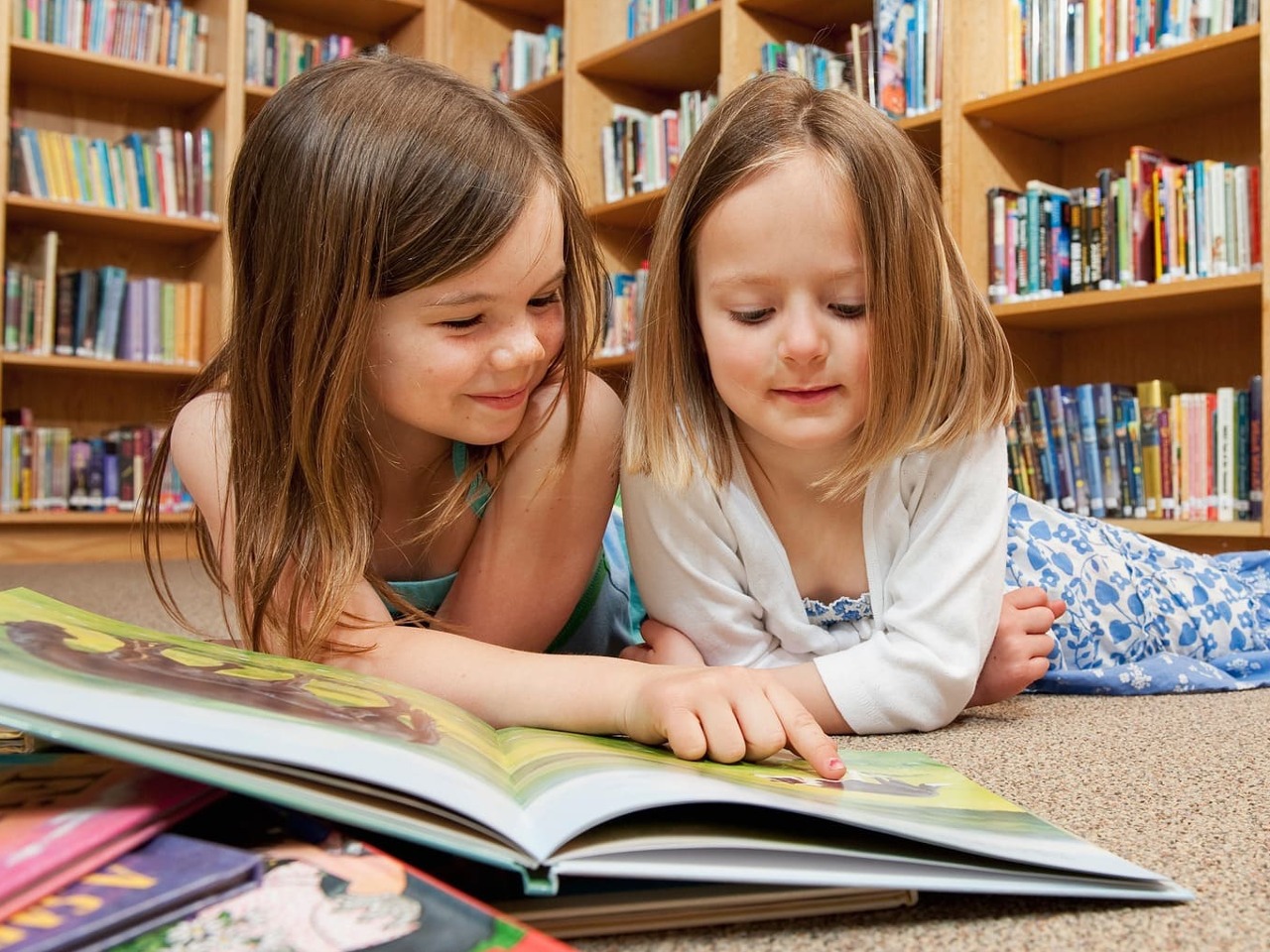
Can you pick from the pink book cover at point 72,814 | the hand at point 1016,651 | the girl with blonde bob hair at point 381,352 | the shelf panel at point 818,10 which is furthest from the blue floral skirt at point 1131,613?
the shelf panel at point 818,10

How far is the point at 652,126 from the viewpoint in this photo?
9.45 ft

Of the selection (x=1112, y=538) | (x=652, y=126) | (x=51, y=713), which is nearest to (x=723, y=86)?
(x=652, y=126)

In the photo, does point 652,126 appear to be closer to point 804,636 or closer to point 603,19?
point 603,19

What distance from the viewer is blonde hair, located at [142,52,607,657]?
0.79 metres

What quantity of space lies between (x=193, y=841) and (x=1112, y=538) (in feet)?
3.68

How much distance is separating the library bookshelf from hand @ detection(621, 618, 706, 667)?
490 mm

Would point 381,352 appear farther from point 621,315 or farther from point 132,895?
point 621,315

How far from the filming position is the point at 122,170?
3.11 meters

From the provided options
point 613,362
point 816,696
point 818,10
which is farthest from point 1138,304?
point 816,696

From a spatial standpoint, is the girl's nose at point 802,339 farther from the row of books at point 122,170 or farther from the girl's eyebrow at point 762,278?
the row of books at point 122,170

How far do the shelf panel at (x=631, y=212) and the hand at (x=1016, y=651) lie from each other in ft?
6.57

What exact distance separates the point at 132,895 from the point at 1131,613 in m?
1.07

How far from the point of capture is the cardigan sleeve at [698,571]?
90cm

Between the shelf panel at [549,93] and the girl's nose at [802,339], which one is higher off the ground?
the shelf panel at [549,93]
